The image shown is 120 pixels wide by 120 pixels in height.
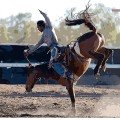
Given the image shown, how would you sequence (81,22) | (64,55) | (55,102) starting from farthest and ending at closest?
(55,102) < (81,22) < (64,55)

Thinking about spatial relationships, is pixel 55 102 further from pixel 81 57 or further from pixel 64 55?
pixel 81 57

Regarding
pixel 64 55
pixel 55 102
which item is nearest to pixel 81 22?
pixel 64 55

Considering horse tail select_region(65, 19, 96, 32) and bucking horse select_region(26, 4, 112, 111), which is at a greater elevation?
horse tail select_region(65, 19, 96, 32)

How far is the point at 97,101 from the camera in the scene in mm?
17109

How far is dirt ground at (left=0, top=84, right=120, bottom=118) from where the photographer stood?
14.0 metres

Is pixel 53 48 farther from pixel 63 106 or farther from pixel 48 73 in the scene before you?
pixel 63 106

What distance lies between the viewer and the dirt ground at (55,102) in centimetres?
1396

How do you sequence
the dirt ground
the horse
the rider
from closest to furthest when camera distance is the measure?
the horse
the rider
the dirt ground

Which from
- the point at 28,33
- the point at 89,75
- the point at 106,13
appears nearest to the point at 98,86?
the point at 89,75

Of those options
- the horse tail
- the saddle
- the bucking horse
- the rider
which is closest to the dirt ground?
the bucking horse

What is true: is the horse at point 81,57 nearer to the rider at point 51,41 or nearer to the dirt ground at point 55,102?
the rider at point 51,41

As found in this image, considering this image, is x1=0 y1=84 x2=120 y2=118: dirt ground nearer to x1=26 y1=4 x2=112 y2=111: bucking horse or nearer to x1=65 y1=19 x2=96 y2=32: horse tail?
x1=26 y1=4 x2=112 y2=111: bucking horse

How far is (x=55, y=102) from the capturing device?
1628 cm

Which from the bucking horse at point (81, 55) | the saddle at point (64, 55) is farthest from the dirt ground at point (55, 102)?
the saddle at point (64, 55)
